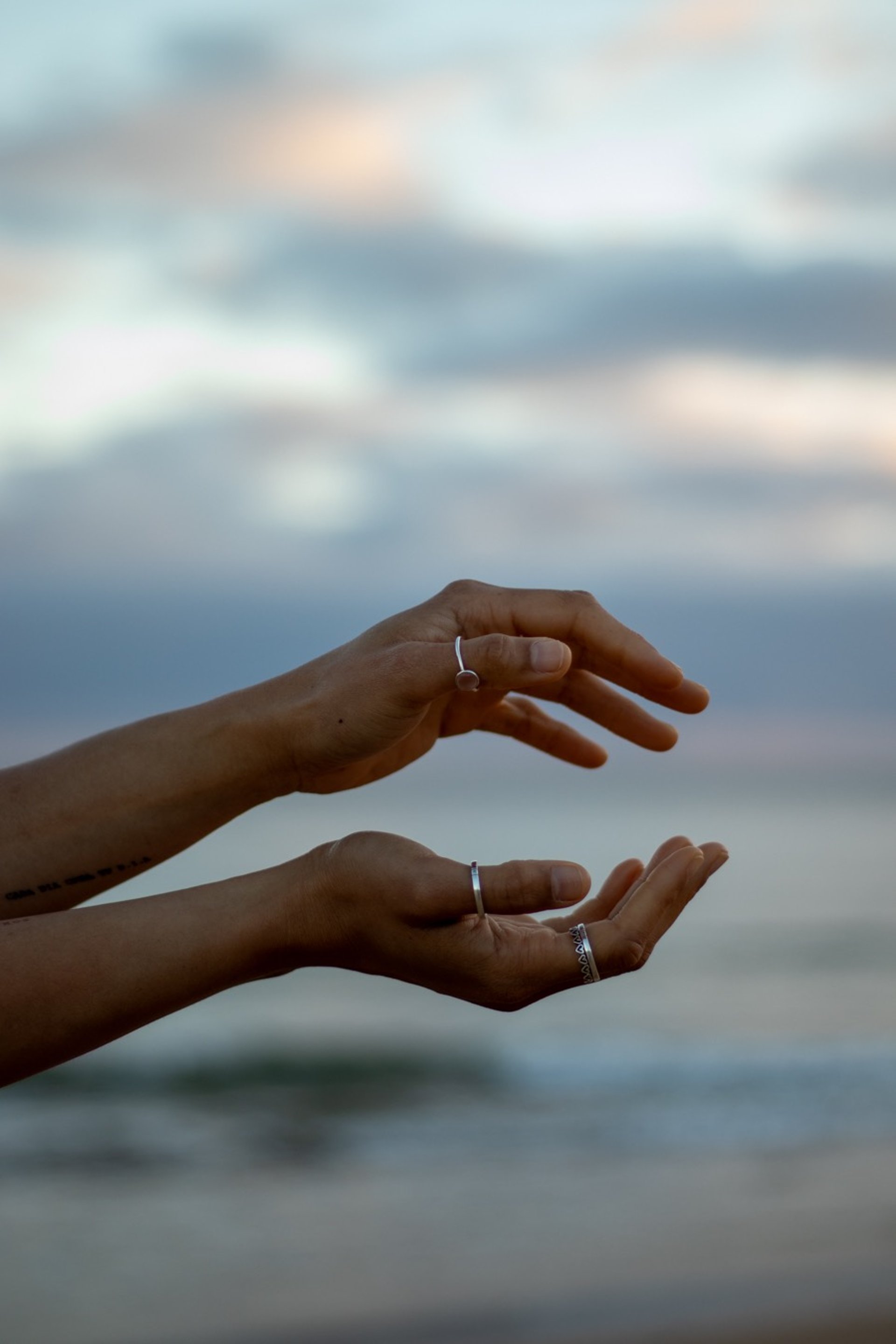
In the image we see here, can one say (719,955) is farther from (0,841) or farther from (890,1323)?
(0,841)

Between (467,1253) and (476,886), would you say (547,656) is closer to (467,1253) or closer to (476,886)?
(476,886)

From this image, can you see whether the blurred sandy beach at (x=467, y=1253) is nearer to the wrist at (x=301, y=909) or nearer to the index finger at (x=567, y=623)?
the wrist at (x=301, y=909)

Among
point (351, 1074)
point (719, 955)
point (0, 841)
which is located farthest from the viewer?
point (719, 955)

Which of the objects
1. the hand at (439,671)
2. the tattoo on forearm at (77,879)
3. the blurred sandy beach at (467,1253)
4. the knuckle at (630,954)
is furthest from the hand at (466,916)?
the blurred sandy beach at (467,1253)

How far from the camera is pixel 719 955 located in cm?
1355

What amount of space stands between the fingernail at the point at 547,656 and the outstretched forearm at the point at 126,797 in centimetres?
64

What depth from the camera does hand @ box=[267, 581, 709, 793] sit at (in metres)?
2.21

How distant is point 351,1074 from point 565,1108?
81.4 inches

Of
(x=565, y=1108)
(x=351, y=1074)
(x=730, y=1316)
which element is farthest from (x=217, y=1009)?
(x=730, y=1316)

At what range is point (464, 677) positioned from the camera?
2.20 m

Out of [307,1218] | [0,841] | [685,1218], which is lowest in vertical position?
[685,1218]

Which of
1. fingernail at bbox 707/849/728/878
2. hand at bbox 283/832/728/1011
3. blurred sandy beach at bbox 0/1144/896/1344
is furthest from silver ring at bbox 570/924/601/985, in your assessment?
blurred sandy beach at bbox 0/1144/896/1344

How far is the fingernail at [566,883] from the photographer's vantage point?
190 centimetres

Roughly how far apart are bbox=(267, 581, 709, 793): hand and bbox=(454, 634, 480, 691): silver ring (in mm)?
10
